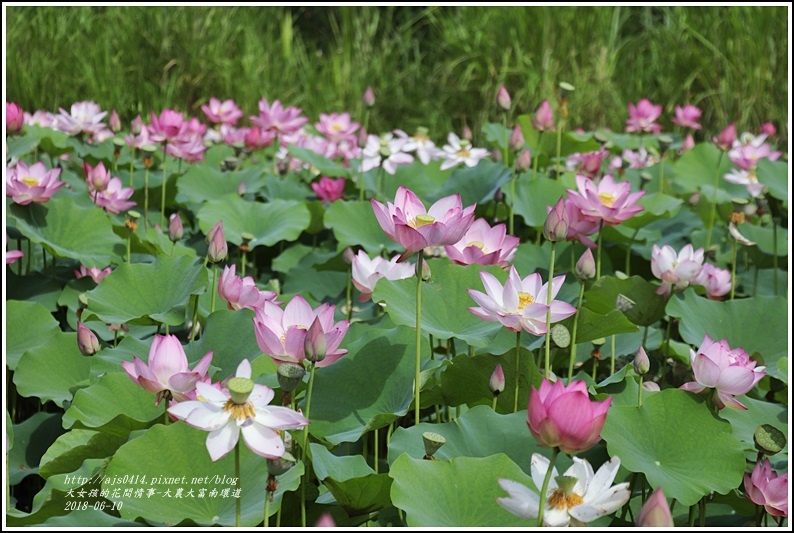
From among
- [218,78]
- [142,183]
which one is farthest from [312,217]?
[218,78]

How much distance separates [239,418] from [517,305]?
447 millimetres

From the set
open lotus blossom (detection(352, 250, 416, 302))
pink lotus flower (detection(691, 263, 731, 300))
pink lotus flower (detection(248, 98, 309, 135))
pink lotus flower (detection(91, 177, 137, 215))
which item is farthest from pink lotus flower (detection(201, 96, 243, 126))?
pink lotus flower (detection(691, 263, 731, 300))

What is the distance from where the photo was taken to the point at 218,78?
5543 millimetres

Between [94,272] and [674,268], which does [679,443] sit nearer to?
[674,268]

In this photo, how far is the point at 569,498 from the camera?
2.91 ft

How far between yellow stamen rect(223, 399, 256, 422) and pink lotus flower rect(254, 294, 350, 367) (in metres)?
0.17

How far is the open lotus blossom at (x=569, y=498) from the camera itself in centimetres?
86

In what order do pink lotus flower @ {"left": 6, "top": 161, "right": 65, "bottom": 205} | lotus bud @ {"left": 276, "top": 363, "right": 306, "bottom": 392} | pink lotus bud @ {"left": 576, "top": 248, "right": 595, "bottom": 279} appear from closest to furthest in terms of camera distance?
lotus bud @ {"left": 276, "top": 363, "right": 306, "bottom": 392}, pink lotus bud @ {"left": 576, "top": 248, "right": 595, "bottom": 279}, pink lotus flower @ {"left": 6, "top": 161, "right": 65, "bottom": 205}

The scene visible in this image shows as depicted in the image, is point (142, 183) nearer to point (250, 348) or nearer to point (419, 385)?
point (250, 348)

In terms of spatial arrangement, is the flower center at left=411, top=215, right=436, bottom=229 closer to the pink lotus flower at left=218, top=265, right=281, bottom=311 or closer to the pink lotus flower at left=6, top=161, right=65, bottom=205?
the pink lotus flower at left=218, top=265, right=281, bottom=311

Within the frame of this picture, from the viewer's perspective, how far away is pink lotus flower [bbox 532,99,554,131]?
2318 millimetres

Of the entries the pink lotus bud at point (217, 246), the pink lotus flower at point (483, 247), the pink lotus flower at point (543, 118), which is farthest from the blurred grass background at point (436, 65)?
the pink lotus bud at point (217, 246)

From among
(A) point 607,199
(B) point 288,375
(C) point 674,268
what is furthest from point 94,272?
(C) point 674,268

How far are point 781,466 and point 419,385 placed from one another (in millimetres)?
560
